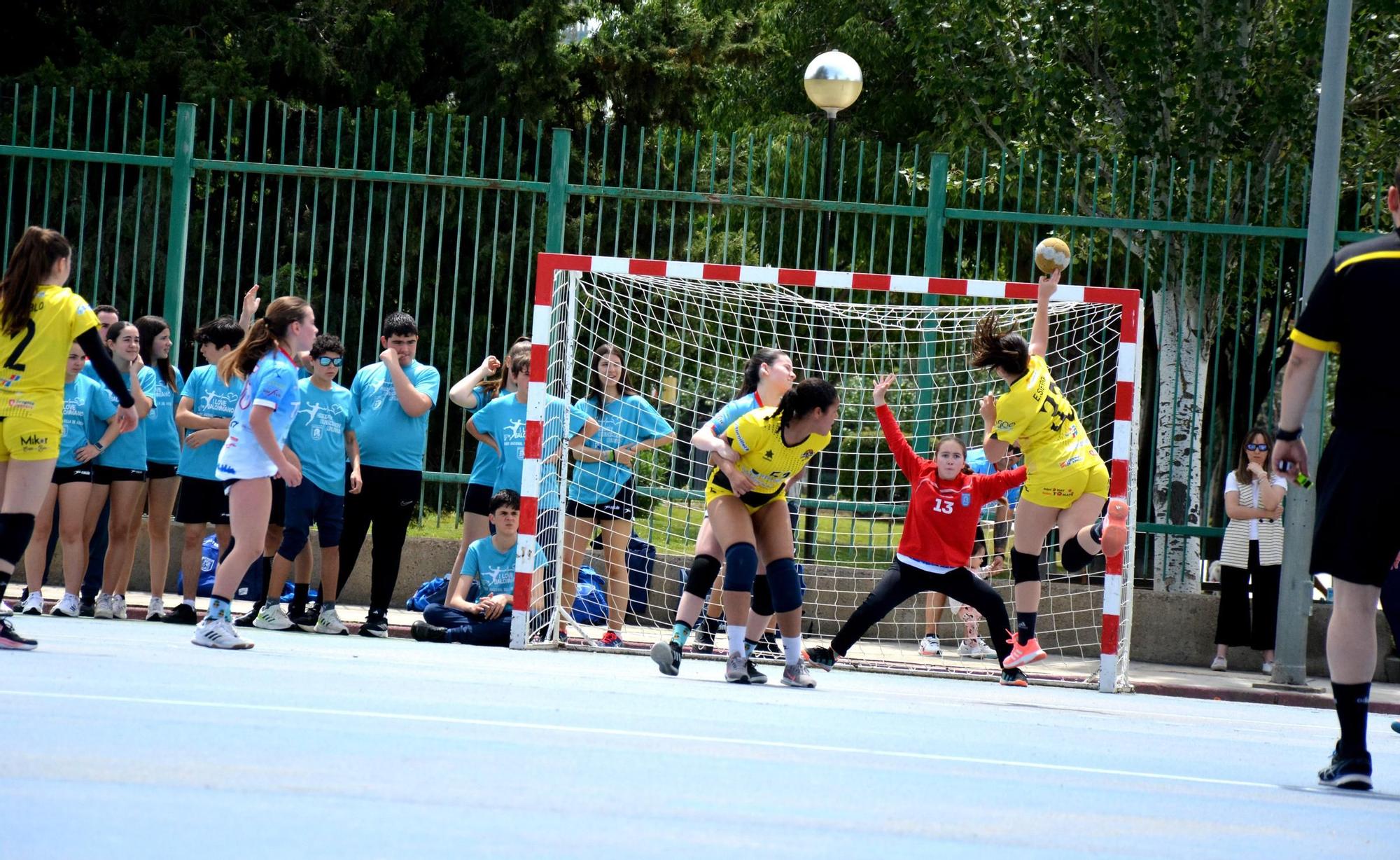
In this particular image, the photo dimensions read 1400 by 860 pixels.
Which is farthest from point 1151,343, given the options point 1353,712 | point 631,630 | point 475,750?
point 475,750

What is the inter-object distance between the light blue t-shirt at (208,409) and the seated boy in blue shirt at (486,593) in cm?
183

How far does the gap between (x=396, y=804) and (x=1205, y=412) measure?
15.4 m

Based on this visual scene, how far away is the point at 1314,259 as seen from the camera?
10.3 metres

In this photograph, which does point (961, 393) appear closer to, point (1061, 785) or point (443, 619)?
point (443, 619)

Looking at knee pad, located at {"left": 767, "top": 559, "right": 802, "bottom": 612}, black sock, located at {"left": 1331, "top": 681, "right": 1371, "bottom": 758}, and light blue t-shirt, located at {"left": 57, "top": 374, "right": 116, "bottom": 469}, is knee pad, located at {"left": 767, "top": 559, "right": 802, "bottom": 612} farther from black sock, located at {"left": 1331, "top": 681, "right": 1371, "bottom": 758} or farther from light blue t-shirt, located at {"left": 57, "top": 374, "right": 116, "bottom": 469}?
light blue t-shirt, located at {"left": 57, "top": 374, "right": 116, "bottom": 469}

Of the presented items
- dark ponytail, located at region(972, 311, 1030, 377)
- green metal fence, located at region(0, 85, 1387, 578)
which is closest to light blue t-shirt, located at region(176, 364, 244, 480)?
green metal fence, located at region(0, 85, 1387, 578)

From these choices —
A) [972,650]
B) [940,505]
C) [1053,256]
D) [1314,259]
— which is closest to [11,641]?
[940,505]

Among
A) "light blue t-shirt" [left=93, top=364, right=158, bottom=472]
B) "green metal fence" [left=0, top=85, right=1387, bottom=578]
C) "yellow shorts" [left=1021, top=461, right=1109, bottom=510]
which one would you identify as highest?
"green metal fence" [left=0, top=85, right=1387, bottom=578]

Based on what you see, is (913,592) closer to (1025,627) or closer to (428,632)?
(1025,627)

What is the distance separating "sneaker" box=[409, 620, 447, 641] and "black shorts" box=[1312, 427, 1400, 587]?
5934 mm

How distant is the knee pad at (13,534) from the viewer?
775 cm

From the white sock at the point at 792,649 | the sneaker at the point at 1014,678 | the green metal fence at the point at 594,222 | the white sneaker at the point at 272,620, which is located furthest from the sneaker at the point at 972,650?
the white sneaker at the point at 272,620

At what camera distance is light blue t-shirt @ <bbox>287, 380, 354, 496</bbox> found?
34.4 ft

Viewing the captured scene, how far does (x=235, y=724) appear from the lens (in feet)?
18.3
